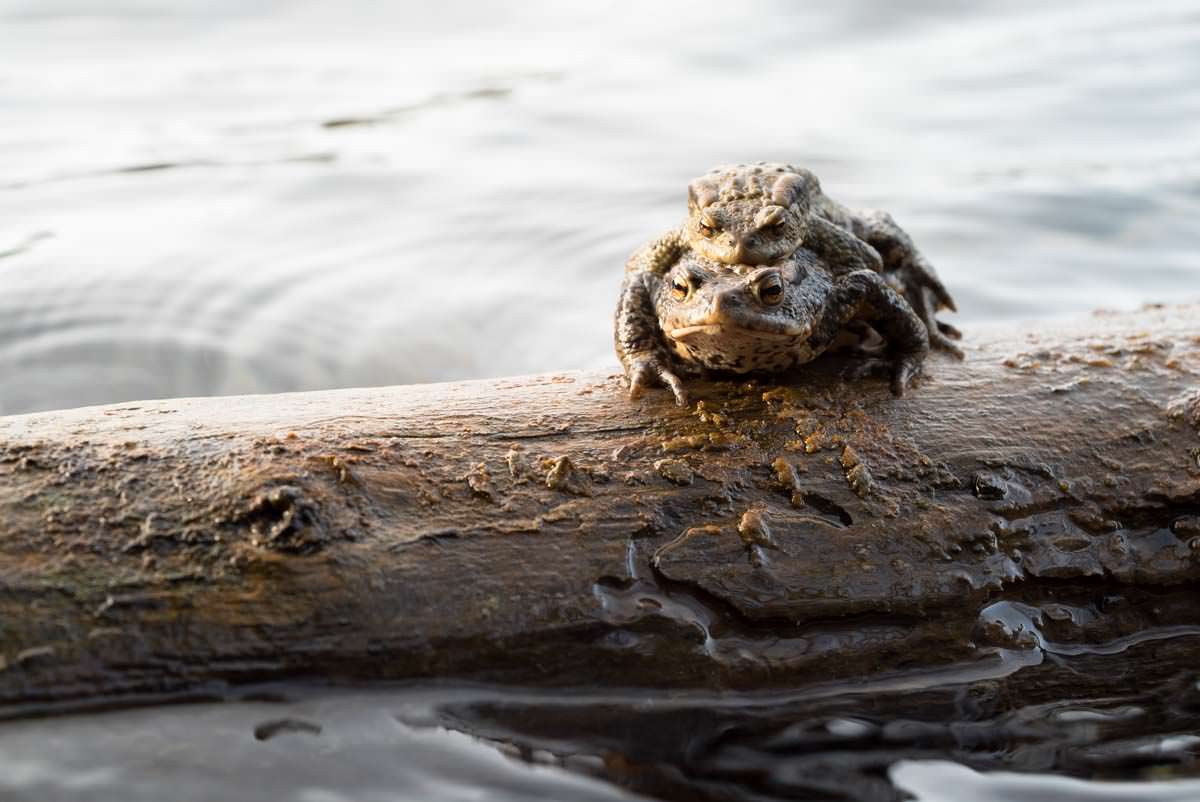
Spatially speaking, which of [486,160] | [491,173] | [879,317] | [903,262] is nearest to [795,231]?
[879,317]

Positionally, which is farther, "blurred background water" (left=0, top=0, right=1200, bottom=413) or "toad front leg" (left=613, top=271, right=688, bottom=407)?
"blurred background water" (left=0, top=0, right=1200, bottom=413)

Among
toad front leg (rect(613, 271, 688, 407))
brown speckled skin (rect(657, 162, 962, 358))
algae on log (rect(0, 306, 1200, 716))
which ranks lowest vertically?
algae on log (rect(0, 306, 1200, 716))

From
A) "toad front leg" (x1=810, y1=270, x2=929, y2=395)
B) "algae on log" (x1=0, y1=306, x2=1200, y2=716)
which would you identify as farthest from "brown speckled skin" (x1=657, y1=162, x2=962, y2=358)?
"algae on log" (x1=0, y1=306, x2=1200, y2=716)

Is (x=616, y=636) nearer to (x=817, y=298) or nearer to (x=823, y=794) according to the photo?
(x=823, y=794)

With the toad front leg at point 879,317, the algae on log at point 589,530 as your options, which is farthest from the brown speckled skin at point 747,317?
the algae on log at point 589,530

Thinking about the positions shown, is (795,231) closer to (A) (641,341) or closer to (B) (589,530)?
(A) (641,341)

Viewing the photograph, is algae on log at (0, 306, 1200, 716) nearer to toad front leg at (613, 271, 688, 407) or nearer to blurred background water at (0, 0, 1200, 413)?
toad front leg at (613, 271, 688, 407)

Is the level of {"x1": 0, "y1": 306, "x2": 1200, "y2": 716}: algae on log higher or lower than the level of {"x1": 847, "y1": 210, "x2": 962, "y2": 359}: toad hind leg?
lower

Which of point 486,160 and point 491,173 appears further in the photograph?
point 486,160
